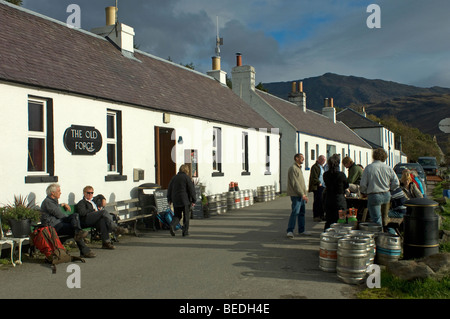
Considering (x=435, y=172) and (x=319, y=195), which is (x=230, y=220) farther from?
(x=435, y=172)

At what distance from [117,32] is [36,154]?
806cm

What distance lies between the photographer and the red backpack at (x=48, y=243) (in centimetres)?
769

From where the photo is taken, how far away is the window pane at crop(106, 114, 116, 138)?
1184cm

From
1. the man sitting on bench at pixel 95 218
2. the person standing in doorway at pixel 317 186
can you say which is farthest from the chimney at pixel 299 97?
the man sitting on bench at pixel 95 218

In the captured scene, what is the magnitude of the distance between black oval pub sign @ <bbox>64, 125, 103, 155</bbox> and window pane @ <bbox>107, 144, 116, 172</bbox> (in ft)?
2.70

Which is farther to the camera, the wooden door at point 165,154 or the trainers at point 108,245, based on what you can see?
the wooden door at point 165,154

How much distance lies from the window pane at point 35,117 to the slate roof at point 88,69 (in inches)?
20.2

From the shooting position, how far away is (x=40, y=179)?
9.33m

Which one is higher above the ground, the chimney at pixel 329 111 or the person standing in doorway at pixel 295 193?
the chimney at pixel 329 111

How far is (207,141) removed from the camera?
1662 cm

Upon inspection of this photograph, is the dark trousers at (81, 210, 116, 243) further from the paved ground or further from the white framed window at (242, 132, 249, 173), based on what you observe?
the white framed window at (242, 132, 249, 173)

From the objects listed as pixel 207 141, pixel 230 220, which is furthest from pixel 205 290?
pixel 207 141

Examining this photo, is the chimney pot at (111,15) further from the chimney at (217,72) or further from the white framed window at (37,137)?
the chimney at (217,72)

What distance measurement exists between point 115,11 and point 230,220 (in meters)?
9.41
